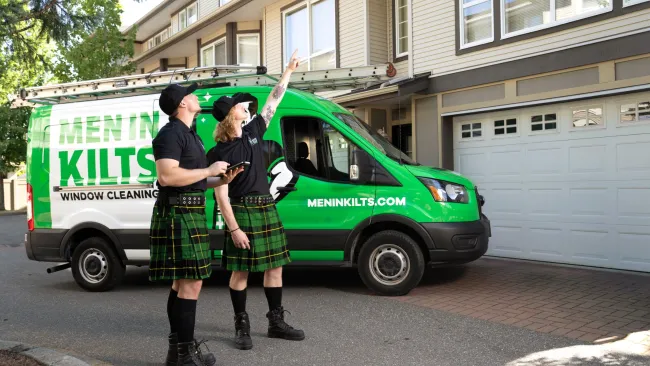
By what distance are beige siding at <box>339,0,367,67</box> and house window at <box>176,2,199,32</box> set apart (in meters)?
9.31

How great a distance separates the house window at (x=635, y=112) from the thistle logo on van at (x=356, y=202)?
12.7ft

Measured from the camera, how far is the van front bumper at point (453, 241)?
20.0 ft

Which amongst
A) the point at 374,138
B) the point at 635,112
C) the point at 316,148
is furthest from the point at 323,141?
the point at 635,112

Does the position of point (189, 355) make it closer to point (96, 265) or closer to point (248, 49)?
point (96, 265)

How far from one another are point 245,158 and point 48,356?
219cm

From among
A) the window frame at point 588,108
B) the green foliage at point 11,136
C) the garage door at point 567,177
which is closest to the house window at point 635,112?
the garage door at point 567,177

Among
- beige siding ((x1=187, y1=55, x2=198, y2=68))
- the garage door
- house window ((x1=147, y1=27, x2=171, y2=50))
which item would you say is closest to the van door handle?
the garage door

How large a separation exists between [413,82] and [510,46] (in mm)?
1838

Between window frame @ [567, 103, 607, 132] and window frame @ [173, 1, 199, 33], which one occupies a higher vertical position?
window frame @ [173, 1, 199, 33]

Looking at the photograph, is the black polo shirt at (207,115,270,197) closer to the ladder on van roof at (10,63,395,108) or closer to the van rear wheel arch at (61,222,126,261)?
the ladder on van roof at (10,63,395,108)

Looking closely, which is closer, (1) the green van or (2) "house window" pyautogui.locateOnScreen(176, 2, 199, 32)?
(1) the green van

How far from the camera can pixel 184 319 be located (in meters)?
3.74

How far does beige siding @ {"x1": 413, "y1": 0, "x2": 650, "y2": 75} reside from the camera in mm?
7668

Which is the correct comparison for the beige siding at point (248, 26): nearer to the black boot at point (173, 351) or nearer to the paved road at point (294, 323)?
the paved road at point (294, 323)
